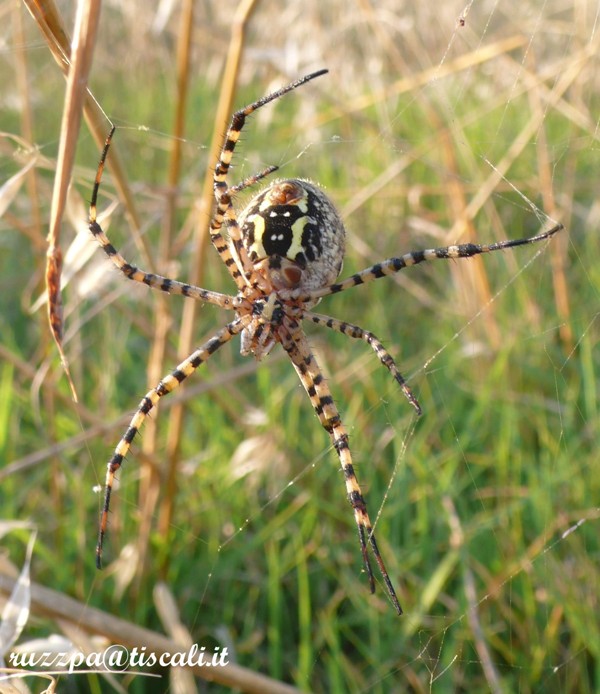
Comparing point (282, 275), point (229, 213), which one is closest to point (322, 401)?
point (282, 275)

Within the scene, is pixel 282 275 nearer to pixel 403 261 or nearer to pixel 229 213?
pixel 229 213

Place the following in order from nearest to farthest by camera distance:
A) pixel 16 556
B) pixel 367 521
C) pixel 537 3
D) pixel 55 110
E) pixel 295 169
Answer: pixel 367 521 < pixel 16 556 < pixel 537 3 < pixel 295 169 < pixel 55 110

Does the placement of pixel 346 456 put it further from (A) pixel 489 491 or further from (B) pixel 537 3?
(B) pixel 537 3

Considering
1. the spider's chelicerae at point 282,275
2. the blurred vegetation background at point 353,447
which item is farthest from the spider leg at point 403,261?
the blurred vegetation background at point 353,447

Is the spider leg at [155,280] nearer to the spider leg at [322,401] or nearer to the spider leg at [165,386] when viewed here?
the spider leg at [165,386]


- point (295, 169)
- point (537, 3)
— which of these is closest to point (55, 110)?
point (295, 169)
